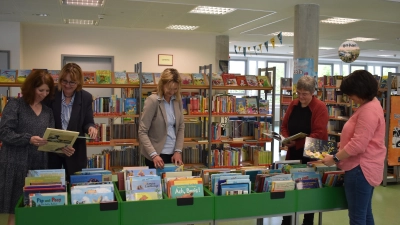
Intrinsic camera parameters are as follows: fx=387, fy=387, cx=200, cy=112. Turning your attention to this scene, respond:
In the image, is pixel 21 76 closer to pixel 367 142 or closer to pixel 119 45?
pixel 367 142

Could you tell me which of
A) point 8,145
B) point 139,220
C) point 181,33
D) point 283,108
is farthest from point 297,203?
point 181,33

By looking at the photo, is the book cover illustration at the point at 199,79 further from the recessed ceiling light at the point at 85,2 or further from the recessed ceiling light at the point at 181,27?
the recessed ceiling light at the point at 181,27

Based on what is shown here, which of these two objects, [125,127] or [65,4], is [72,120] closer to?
[125,127]

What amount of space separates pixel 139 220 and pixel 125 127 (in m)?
3.70

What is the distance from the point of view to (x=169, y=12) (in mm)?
8172

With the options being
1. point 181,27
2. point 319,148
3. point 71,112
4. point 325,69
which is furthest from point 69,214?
point 325,69

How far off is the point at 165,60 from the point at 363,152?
8703mm

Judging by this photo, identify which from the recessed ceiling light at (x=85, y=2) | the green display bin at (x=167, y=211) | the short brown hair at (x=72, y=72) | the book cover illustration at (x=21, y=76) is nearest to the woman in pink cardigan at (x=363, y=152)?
the green display bin at (x=167, y=211)

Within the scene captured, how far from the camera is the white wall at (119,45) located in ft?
33.0

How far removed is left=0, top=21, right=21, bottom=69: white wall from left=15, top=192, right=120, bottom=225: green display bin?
26.1ft

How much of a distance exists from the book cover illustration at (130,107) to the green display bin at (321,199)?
3647 mm

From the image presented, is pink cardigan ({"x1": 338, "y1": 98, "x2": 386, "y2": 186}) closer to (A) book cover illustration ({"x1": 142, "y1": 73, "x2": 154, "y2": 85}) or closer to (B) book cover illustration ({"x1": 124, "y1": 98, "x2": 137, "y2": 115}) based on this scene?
(A) book cover illustration ({"x1": 142, "y1": 73, "x2": 154, "y2": 85})

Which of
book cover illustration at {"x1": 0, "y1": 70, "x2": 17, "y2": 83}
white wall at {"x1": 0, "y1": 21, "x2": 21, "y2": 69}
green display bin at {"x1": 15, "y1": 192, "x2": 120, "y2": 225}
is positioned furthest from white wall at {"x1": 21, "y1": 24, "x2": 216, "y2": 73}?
green display bin at {"x1": 15, "y1": 192, "x2": 120, "y2": 225}

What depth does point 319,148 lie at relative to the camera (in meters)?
3.11
